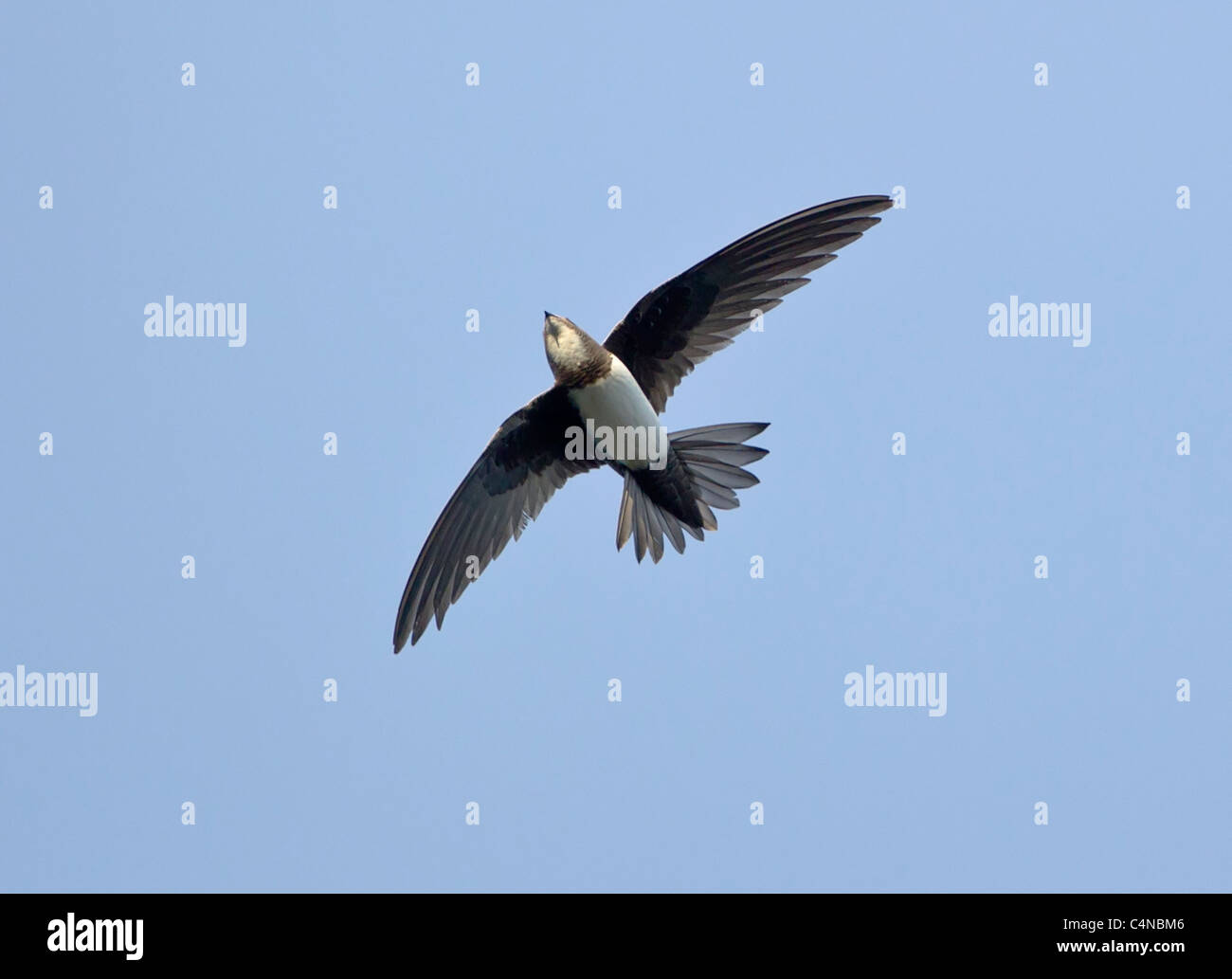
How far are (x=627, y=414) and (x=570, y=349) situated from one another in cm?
62

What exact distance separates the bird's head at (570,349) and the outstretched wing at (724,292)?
1.83 ft

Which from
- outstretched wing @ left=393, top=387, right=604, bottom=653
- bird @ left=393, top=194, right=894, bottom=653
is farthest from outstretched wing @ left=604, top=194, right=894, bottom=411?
outstretched wing @ left=393, top=387, right=604, bottom=653

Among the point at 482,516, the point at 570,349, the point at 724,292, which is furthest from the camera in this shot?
the point at 482,516

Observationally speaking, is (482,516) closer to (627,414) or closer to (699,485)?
(627,414)

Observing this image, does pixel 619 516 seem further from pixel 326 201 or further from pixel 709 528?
pixel 326 201

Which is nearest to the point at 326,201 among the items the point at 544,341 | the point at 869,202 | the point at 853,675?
the point at 544,341

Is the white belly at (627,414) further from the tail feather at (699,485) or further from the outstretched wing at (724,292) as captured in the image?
the outstretched wing at (724,292)

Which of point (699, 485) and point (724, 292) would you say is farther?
point (724, 292)

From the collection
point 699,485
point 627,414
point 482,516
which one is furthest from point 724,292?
point 482,516

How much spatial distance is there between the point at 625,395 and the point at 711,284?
1097 millimetres

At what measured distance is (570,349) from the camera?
34.8 feet

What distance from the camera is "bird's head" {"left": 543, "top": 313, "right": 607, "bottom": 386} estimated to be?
10.6m

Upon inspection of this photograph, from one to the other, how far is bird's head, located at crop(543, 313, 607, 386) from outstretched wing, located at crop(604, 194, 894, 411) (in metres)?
0.56
